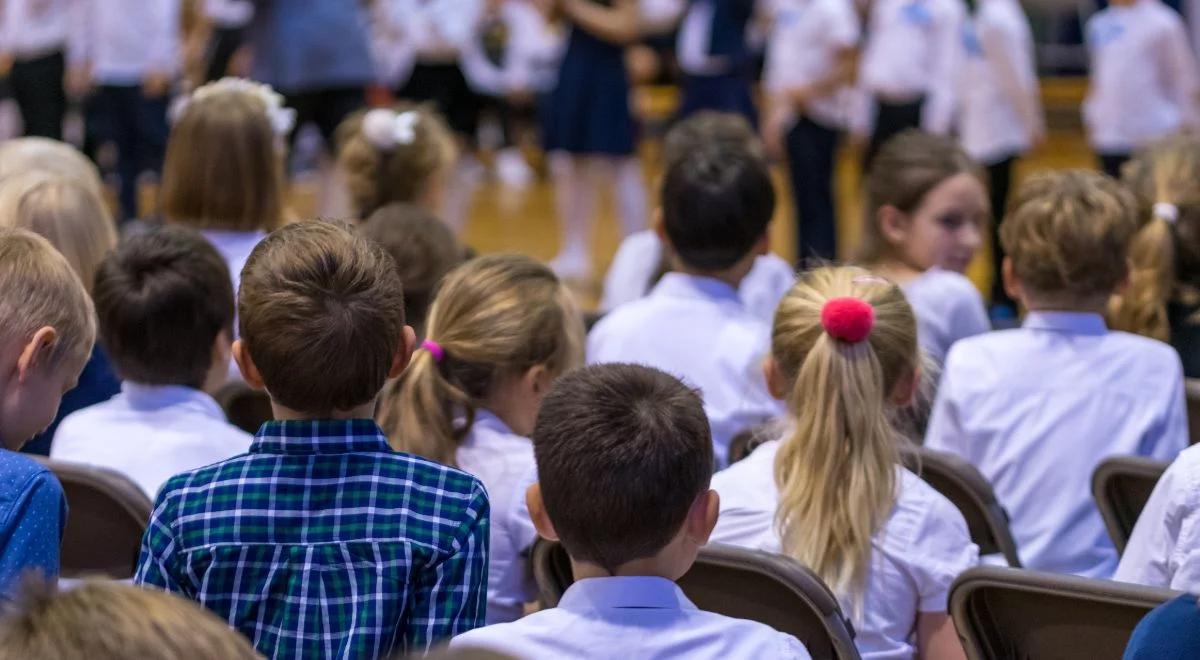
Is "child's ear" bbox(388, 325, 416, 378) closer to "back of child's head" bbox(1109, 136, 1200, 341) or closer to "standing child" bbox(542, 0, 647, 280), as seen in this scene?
"back of child's head" bbox(1109, 136, 1200, 341)

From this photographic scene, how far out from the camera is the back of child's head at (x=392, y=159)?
3924 millimetres

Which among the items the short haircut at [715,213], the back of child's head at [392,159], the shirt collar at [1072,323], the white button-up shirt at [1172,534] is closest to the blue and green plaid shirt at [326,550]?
the white button-up shirt at [1172,534]

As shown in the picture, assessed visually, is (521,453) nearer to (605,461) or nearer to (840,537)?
(840,537)

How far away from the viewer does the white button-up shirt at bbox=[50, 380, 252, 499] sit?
7.56 ft

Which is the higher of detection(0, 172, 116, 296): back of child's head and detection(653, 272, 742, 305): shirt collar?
detection(0, 172, 116, 296): back of child's head

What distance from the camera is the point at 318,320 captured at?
1.65m

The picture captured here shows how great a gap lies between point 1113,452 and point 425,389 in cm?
111

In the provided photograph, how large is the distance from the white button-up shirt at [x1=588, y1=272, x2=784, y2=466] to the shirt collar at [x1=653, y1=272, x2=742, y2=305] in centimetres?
3

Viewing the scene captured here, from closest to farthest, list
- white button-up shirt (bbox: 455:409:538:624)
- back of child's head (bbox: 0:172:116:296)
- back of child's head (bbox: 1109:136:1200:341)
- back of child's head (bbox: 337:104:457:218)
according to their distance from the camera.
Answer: white button-up shirt (bbox: 455:409:538:624) → back of child's head (bbox: 0:172:116:296) → back of child's head (bbox: 1109:136:1200:341) → back of child's head (bbox: 337:104:457:218)

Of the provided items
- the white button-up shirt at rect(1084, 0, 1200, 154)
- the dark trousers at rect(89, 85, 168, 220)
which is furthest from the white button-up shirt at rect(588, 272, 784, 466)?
the dark trousers at rect(89, 85, 168, 220)

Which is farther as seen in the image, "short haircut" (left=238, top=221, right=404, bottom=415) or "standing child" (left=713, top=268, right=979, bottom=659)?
"standing child" (left=713, top=268, right=979, bottom=659)

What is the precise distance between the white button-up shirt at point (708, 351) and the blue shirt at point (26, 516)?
1.47 m

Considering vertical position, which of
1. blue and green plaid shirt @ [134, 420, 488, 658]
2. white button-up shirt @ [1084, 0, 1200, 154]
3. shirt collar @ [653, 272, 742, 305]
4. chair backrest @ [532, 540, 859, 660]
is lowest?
white button-up shirt @ [1084, 0, 1200, 154]

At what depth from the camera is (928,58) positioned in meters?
6.65
